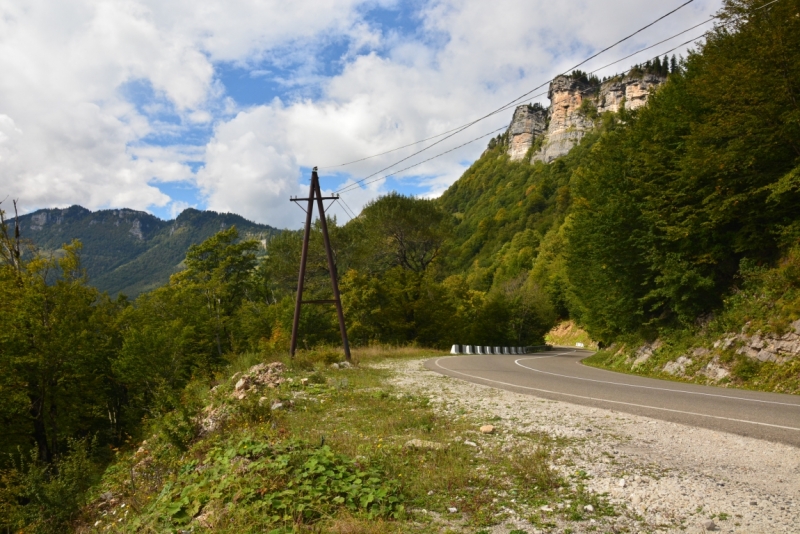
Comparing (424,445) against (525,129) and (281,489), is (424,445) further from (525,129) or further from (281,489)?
(525,129)

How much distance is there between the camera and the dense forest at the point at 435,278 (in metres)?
13.8

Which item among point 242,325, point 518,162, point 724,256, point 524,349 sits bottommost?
point 524,349

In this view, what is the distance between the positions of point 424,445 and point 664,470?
2.93 m

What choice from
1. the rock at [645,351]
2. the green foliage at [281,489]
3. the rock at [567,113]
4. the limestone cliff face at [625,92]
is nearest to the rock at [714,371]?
the rock at [645,351]

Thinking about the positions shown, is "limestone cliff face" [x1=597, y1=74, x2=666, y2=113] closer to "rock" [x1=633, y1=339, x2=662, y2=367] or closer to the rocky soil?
"rock" [x1=633, y1=339, x2=662, y2=367]

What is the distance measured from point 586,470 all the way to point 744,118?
13.9 meters

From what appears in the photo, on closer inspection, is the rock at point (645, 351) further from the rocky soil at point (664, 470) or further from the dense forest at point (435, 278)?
the rocky soil at point (664, 470)

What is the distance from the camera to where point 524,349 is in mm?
51406

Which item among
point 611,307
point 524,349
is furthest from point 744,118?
point 524,349

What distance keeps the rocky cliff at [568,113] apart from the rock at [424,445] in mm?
151282

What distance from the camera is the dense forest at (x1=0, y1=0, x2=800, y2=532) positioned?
45.3 feet

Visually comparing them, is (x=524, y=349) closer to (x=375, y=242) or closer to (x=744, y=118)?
(x=375, y=242)

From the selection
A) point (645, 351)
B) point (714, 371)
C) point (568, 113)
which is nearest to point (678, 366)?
point (714, 371)

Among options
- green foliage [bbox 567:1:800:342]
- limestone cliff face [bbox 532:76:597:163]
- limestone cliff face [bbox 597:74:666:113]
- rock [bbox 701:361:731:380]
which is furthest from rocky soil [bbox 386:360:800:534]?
limestone cliff face [bbox 532:76:597:163]
